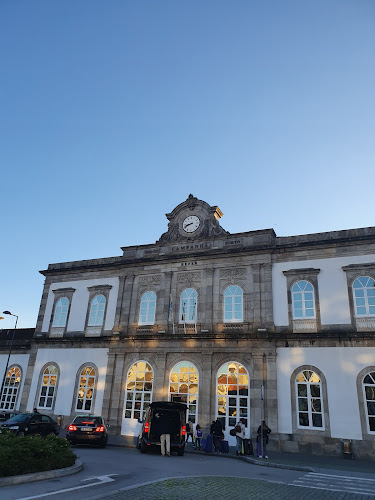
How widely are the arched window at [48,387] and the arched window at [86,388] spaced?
216 centimetres

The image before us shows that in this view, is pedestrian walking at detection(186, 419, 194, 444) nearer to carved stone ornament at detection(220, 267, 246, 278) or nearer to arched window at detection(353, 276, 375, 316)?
carved stone ornament at detection(220, 267, 246, 278)

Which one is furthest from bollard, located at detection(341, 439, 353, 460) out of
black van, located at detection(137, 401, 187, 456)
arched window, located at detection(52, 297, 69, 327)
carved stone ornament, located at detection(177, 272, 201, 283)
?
arched window, located at detection(52, 297, 69, 327)

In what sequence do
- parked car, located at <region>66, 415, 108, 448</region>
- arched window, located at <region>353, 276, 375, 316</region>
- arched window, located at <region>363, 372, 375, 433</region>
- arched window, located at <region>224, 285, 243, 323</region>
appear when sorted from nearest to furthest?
1. parked car, located at <region>66, 415, 108, 448</region>
2. arched window, located at <region>363, 372, 375, 433</region>
3. arched window, located at <region>353, 276, 375, 316</region>
4. arched window, located at <region>224, 285, 243, 323</region>

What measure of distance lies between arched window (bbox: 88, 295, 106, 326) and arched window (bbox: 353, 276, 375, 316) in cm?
1643

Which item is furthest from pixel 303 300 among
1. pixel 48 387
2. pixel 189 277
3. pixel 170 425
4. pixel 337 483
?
pixel 48 387

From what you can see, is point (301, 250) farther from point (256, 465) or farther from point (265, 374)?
point (256, 465)

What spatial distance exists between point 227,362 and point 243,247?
23.2ft

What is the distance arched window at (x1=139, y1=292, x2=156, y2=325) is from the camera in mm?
26422

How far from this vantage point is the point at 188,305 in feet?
83.9

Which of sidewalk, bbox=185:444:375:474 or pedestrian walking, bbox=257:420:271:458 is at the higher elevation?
pedestrian walking, bbox=257:420:271:458

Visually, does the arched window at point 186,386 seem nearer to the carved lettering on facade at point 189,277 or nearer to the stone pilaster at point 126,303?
the stone pilaster at point 126,303

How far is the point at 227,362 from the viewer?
23062mm

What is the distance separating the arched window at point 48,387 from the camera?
27.1 m

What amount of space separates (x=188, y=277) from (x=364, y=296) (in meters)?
10.6
